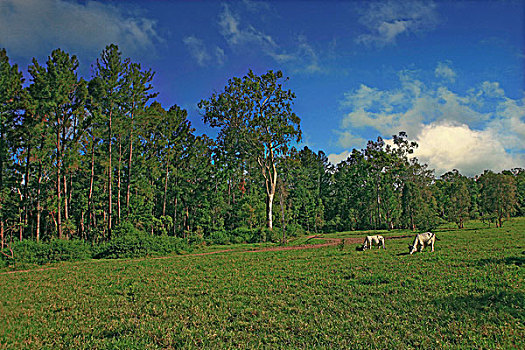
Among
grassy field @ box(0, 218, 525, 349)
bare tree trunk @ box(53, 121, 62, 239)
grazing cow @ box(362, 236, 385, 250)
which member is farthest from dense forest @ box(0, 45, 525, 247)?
grassy field @ box(0, 218, 525, 349)

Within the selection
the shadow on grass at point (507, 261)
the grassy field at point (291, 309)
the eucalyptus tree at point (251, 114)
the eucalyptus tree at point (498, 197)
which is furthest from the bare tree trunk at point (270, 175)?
the shadow on grass at point (507, 261)

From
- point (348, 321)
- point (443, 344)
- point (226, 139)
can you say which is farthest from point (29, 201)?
point (443, 344)

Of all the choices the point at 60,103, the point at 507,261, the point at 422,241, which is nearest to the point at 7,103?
the point at 60,103

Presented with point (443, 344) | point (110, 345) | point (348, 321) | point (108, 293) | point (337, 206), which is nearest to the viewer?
point (443, 344)

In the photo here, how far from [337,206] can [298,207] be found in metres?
10.7

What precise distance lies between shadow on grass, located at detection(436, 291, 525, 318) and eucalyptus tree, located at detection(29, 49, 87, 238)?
96.8ft

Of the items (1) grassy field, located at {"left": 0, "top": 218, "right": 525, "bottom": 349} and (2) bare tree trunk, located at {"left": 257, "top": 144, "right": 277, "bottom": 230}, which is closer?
(1) grassy field, located at {"left": 0, "top": 218, "right": 525, "bottom": 349}

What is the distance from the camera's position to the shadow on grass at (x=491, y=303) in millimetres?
6771

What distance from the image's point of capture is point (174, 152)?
43906 mm

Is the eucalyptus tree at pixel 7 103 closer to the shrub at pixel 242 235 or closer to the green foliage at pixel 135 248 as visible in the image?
the green foliage at pixel 135 248

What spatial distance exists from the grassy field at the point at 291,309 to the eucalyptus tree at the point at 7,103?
2053 centimetres

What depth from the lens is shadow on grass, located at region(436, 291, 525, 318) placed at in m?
6.77

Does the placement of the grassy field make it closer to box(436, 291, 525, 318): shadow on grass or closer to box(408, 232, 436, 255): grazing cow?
box(436, 291, 525, 318): shadow on grass

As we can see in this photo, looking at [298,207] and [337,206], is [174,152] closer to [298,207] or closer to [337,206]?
[298,207]
